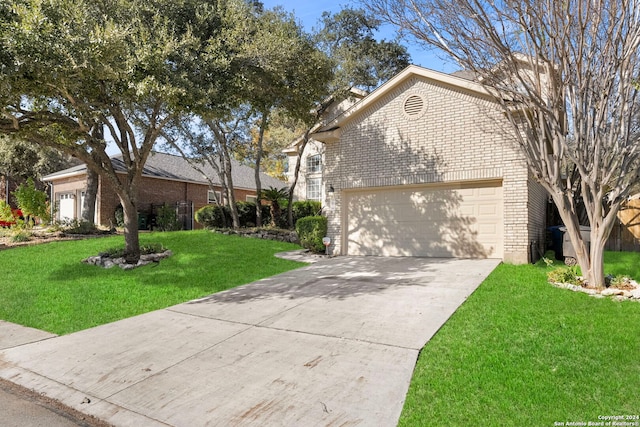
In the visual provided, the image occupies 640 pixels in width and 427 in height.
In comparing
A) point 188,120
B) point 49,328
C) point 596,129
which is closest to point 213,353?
point 49,328

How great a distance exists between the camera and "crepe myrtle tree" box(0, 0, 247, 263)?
688cm

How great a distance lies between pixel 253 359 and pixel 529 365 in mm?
2812

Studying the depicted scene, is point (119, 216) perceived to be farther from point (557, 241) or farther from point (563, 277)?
point (563, 277)

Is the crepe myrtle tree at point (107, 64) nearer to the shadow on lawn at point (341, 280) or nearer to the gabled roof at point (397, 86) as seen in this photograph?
the gabled roof at point (397, 86)

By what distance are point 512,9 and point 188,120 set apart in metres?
13.5

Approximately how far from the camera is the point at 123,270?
9.62m

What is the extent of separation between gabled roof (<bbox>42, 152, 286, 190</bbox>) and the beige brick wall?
10.1 m

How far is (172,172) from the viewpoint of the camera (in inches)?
880

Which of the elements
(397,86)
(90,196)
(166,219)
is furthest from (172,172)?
(397,86)

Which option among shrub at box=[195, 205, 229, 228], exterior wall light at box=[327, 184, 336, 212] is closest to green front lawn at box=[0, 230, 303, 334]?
exterior wall light at box=[327, 184, 336, 212]

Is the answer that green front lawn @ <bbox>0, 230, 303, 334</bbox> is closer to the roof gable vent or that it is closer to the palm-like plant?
the palm-like plant

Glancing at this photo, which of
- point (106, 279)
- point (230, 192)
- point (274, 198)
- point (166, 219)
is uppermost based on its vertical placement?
point (230, 192)

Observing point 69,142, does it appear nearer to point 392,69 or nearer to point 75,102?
point 75,102

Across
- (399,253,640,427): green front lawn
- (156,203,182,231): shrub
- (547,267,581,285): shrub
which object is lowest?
(399,253,640,427): green front lawn
